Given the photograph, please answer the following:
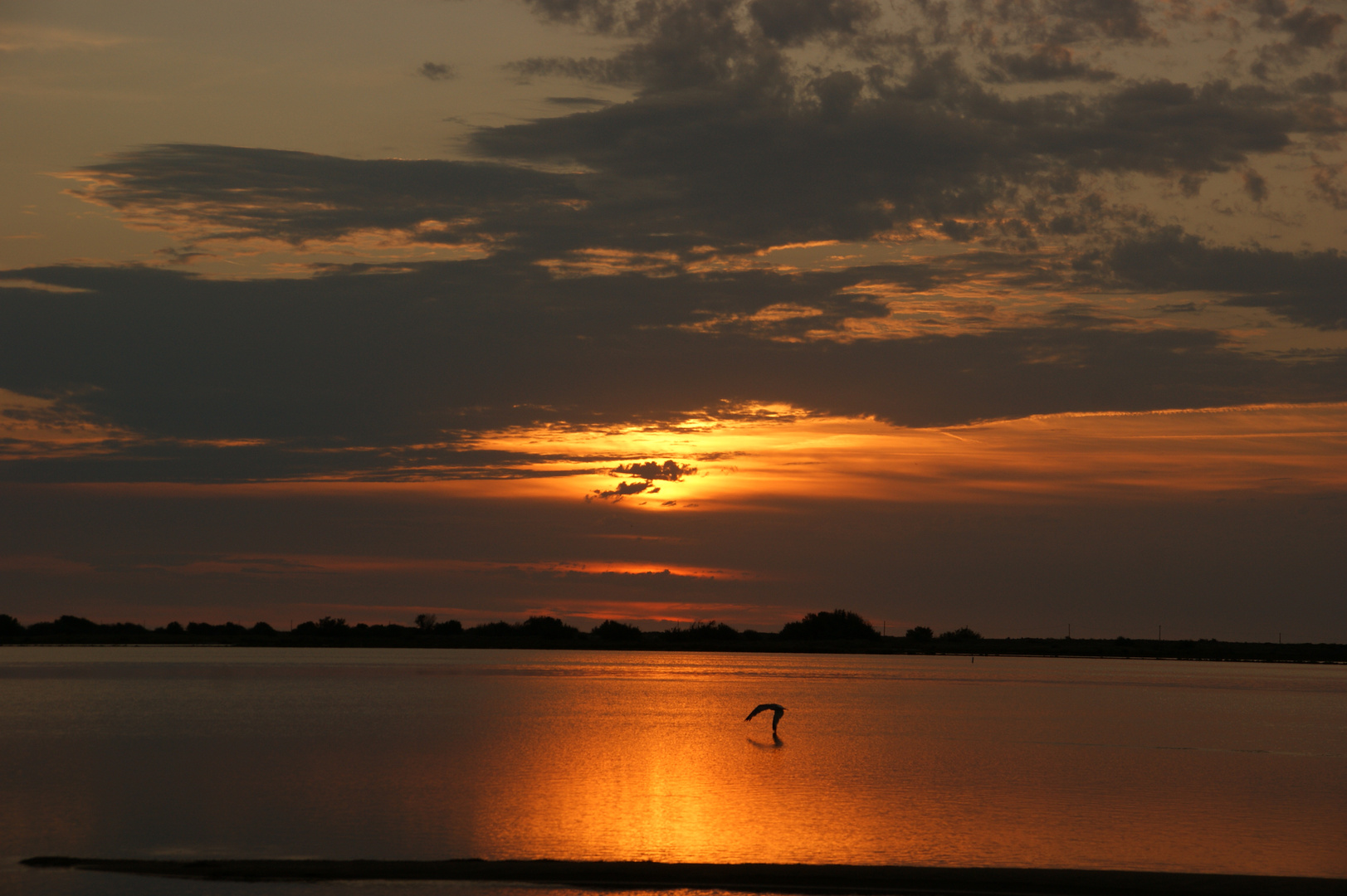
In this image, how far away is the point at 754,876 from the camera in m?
22.8

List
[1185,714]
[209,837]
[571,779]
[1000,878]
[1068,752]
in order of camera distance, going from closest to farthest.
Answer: [1000,878], [209,837], [571,779], [1068,752], [1185,714]

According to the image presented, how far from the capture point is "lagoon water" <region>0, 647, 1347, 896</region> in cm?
2739

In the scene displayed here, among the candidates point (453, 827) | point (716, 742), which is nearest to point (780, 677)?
point (716, 742)

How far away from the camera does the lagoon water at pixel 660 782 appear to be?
1078 inches

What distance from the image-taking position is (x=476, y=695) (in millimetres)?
89500

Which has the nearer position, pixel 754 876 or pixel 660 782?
pixel 754 876

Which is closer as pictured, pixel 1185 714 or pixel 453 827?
pixel 453 827

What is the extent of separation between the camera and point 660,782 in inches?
1533

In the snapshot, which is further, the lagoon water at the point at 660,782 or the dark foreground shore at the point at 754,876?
the lagoon water at the point at 660,782

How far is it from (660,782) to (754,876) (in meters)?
16.5

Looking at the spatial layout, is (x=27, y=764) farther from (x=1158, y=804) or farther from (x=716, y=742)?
(x=1158, y=804)

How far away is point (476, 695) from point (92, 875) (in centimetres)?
6736

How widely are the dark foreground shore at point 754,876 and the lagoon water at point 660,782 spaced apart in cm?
94

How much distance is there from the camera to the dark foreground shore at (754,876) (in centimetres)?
2206
